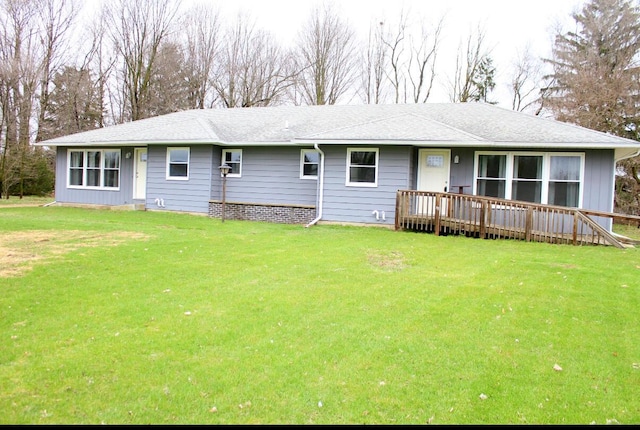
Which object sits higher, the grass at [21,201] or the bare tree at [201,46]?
the bare tree at [201,46]

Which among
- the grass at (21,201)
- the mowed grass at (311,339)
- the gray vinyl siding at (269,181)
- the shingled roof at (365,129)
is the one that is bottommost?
the mowed grass at (311,339)

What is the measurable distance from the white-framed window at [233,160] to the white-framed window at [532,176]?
7886mm

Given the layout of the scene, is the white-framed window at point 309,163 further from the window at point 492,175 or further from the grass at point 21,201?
the grass at point 21,201

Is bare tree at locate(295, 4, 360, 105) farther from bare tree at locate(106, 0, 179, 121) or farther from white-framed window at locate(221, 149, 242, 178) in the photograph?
white-framed window at locate(221, 149, 242, 178)

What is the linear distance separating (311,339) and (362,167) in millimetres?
9417

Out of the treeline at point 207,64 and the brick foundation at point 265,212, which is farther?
the treeline at point 207,64

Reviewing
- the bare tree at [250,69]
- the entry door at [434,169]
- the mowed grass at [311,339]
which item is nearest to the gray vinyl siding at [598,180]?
the entry door at [434,169]

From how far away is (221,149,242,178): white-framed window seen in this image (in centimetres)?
A: 1516

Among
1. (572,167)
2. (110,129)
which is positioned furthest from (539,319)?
(110,129)

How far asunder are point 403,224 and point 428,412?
9.38m

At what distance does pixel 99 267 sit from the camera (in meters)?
6.38

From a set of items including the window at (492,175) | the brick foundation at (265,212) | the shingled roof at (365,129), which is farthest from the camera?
the brick foundation at (265,212)

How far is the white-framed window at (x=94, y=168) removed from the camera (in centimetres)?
1668

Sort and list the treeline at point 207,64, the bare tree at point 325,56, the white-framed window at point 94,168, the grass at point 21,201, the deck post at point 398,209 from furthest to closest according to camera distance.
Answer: the bare tree at point 325,56
the treeline at point 207,64
the grass at point 21,201
the white-framed window at point 94,168
the deck post at point 398,209
